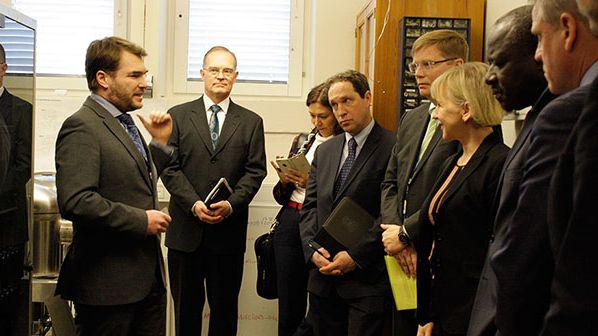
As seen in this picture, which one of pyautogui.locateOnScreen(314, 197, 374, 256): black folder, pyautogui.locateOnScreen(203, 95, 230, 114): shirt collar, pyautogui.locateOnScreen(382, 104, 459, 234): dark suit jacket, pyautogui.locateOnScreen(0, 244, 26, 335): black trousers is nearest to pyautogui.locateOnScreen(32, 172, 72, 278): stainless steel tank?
pyautogui.locateOnScreen(0, 244, 26, 335): black trousers

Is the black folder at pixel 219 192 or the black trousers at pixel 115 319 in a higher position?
the black folder at pixel 219 192

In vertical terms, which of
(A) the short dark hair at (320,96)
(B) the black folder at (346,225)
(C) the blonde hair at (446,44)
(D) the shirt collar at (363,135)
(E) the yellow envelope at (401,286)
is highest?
(C) the blonde hair at (446,44)

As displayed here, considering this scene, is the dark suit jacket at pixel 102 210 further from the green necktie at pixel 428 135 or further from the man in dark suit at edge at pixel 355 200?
the green necktie at pixel 428 135

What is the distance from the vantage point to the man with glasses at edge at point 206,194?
3.71 m

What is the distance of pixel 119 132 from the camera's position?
2691mm

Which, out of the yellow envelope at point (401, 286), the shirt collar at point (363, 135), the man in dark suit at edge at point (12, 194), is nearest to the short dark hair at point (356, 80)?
the shirt collar at point (363, 135)

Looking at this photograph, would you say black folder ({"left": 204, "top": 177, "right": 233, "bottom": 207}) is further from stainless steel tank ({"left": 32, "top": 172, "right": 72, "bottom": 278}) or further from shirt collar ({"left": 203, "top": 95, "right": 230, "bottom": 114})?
stainless steel tank ({"left": 32, "top": 172, "right": 72, "bottom": 278})

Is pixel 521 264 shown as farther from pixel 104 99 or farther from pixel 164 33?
pixel 164 33

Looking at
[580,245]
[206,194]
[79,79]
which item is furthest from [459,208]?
[79,79]

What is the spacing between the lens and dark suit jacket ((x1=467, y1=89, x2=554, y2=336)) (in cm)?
152

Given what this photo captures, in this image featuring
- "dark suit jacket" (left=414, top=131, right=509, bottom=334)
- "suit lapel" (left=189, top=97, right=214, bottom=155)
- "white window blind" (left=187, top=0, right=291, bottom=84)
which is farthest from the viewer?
"white window blind" (left=187, top=0, right=291, bottom=84)

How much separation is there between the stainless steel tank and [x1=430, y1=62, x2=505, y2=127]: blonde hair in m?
1.83

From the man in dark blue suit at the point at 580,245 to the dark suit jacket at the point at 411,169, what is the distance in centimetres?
149

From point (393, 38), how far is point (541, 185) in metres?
2.35
